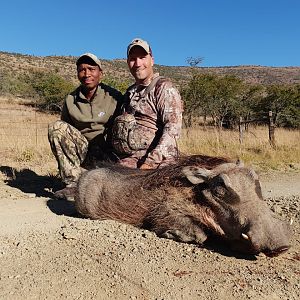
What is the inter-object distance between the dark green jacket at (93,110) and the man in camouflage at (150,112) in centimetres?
83

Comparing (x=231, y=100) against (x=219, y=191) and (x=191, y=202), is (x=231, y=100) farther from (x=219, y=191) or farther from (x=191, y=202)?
(x=219, y=191)

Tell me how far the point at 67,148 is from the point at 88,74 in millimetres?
1123

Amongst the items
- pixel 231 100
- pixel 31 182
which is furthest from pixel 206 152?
pixel 231 100

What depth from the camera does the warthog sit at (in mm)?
3645

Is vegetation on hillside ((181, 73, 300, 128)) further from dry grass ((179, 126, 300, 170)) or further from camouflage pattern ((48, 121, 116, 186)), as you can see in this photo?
camouflage pattern ((48, 121, 116, 186))

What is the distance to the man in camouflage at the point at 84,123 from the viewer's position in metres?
6.43

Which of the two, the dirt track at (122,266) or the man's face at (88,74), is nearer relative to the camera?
the dirt track at (122,266)

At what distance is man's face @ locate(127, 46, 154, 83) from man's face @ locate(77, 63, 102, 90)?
1004 mm

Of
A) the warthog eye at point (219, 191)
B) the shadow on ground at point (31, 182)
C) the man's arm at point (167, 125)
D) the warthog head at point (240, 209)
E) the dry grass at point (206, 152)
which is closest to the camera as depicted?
the warthog head at point (240, 209)

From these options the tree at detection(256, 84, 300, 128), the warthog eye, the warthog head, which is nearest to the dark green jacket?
the warthog head

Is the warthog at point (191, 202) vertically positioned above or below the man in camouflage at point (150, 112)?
below

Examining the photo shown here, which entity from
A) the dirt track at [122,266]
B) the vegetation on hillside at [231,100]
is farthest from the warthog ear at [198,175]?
the vegetation on hillside at [231,100]

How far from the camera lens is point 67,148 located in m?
6.49

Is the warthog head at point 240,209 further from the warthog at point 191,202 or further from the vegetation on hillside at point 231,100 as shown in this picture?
the vegetation on hillside at point 231,100
